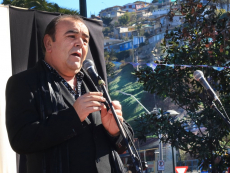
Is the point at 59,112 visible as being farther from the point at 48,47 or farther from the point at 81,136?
the point at 48,47

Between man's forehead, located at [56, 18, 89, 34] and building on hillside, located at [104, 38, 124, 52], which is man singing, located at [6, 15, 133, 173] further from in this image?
building on hillside, located at [104, 38, 124, 52]

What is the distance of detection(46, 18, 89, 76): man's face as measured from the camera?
1.93m

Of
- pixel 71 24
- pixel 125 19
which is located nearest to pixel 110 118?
pixel 71 24

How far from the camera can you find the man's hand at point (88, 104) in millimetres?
1706

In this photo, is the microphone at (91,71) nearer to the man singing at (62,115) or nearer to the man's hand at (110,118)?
the man singing at (62,115)

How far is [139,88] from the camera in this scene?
29844 mm

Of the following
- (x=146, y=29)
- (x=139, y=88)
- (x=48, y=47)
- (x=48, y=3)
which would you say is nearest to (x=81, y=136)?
(x=48, y=47)

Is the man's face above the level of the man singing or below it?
above

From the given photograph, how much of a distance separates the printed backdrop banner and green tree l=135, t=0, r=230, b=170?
3.46 meters

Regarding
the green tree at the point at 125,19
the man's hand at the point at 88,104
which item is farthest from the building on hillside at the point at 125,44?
the man's hand at the point at 88,104

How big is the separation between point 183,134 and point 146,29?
72.2 ft

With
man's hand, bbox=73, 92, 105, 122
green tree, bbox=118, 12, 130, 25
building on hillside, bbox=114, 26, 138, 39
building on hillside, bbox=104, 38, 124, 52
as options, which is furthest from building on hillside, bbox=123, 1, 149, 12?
man's hand, bbox=73, 92, 105, 122

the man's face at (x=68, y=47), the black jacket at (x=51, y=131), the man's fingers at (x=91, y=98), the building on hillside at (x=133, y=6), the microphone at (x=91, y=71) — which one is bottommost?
the black jacket at (x=51, y=131)

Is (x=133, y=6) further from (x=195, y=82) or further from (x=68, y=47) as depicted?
(x=68, y=47)
